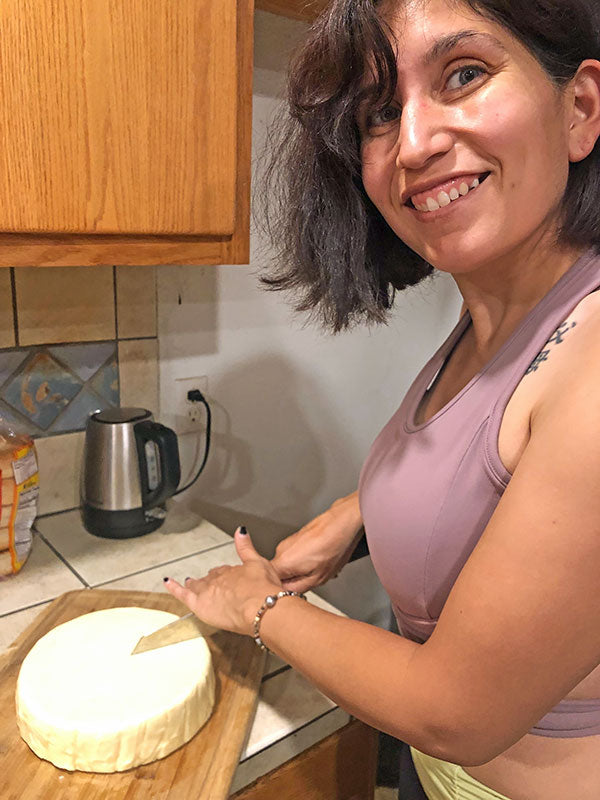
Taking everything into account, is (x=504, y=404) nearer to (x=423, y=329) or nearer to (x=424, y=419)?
(x=424, y=419)

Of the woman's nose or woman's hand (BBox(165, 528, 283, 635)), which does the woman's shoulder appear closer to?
Answer: the woman's nose

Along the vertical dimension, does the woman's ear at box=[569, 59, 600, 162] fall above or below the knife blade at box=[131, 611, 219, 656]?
above

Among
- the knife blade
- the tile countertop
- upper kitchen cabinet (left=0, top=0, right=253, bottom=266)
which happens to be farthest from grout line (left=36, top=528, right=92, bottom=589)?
upper kitchen cabinet (left=0, top=0, right=253, bottom=266)

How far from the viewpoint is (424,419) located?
0.78 meters

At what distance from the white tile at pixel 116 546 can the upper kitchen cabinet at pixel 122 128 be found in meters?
0.52

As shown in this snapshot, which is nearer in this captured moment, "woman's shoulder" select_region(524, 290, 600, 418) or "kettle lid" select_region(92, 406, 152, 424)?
"woman's shoulder" select_region(524, 290, 600, 418)

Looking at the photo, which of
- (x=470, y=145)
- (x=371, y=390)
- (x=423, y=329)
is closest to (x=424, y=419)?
(x=470, y=145)

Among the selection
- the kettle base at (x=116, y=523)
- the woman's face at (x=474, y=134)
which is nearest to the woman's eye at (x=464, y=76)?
the woman's face at (x=474, y=134)

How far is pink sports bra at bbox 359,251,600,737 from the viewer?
585 mm

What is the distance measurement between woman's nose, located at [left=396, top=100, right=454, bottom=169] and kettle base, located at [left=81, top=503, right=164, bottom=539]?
83 centimetres

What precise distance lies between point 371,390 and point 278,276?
0.93m

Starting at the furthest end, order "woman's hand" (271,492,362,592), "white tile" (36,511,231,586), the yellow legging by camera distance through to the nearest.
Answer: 1. "white tile" (36,511,231,586)
2. "woman's hand" (271,492,362,592)
3. the yellow legging

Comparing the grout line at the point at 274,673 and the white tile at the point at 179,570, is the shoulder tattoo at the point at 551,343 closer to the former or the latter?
the grout line at the point at 274,673

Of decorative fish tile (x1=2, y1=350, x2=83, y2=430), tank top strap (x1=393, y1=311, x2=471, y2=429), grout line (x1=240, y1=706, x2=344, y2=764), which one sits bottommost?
grout line (x1=240, y1=706, x2=344, y2=764)
